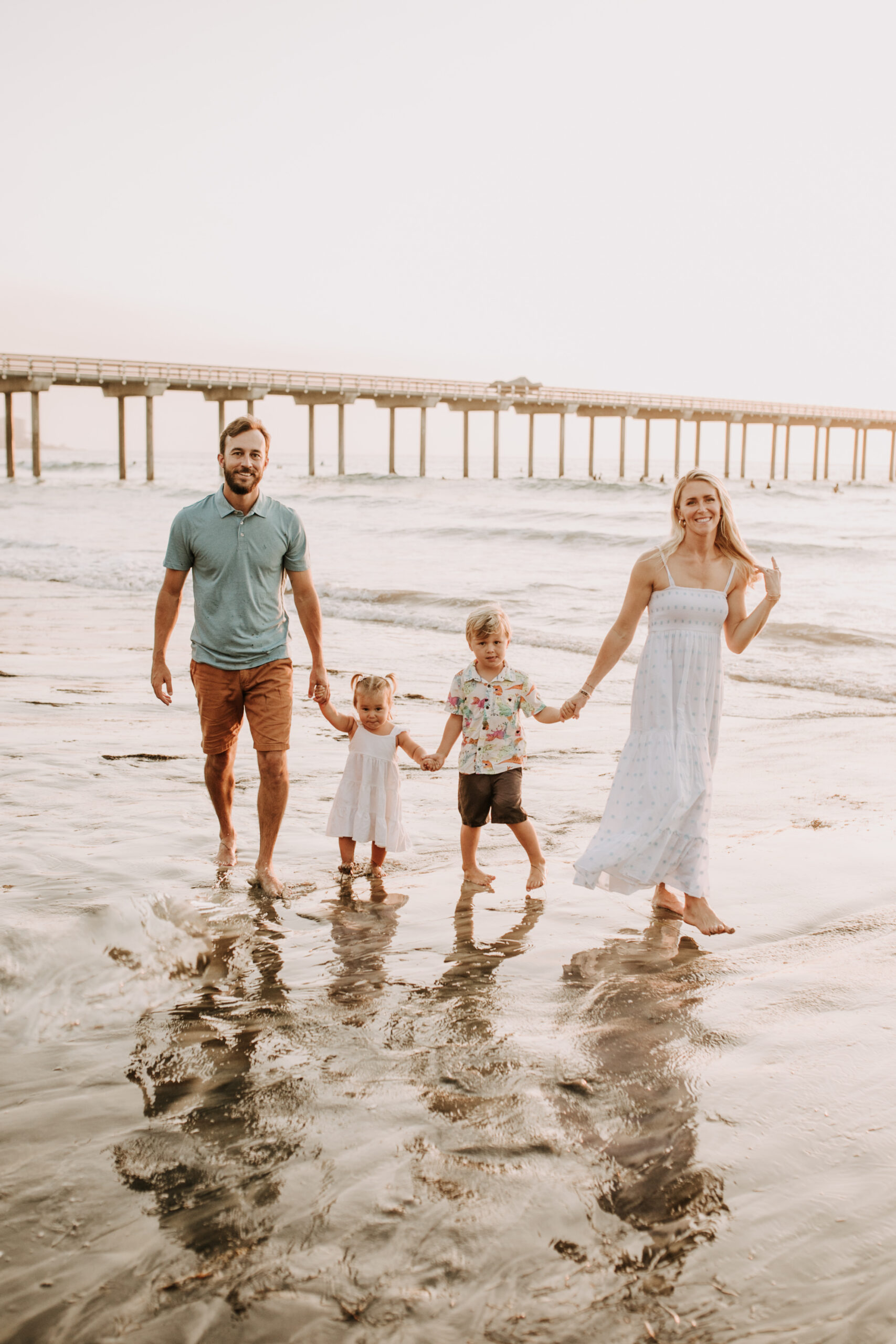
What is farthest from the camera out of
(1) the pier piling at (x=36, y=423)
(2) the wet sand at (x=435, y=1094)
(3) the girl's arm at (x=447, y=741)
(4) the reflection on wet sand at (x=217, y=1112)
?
(1) the pier piling at (x=36, y=423)

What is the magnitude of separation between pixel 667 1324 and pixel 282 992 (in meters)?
1.34

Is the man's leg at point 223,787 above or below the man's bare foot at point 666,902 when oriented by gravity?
above

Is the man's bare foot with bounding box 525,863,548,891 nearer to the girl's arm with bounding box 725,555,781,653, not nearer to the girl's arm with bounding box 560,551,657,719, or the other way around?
the girl's arm with bounding box 560,551,657,719

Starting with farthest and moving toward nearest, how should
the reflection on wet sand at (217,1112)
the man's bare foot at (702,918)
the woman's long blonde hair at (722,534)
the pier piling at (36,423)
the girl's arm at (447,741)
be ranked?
1. the pier piling at (36,423)
2. the girl's arm at (447,741)
3. the woman's long blonde hair at (722,534)
4. the man's bare foot at (702,918)
5. the reflection on wet sand at (217,1112)

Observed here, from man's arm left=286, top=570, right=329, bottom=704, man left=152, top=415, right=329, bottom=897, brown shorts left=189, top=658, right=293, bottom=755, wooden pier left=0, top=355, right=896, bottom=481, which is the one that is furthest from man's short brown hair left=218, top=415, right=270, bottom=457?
wooden pier left=0, top=355, right=896, bottom=481

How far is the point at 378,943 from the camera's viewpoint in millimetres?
3076

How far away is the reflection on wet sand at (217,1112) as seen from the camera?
5.93 ft

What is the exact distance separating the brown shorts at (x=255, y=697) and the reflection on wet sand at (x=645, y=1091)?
1298 mm

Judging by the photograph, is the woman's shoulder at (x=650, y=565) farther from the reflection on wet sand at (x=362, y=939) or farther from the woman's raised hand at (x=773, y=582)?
the reflection on wet sand at (x=362, y=939)

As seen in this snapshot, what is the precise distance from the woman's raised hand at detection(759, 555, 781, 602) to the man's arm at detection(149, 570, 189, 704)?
6.29 ft

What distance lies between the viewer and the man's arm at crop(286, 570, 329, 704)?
3.71 meters

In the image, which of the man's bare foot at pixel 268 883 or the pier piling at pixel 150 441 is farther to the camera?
the pier piling at pixel 150 441

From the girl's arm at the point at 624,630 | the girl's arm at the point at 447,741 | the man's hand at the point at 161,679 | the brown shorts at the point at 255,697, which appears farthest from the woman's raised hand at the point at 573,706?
the man's hand at the point at 161,679

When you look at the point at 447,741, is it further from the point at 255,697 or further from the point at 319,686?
the point at 255,697
